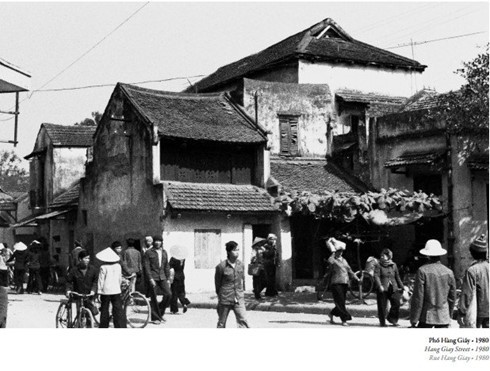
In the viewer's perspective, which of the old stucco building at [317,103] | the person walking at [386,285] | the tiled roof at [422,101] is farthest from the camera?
the tiled roof at [422,101]

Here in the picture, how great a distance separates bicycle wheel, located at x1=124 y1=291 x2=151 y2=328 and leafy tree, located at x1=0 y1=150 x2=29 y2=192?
2710cm

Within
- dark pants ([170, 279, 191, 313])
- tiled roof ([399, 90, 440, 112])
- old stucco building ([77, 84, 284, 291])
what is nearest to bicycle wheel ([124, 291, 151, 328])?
dark pants ([170, 279, 191, 313])

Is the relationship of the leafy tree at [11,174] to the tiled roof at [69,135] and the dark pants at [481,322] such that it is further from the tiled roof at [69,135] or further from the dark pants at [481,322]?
the dark pants at [481,322]

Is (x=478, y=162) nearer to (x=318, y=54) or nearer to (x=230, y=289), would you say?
(x=318, y=54)

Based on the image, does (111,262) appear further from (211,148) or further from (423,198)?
(211,148)

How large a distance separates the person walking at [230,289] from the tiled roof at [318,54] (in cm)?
2074

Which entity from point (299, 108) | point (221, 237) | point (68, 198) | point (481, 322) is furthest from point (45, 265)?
point (481, 322)

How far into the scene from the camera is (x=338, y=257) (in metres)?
15.8

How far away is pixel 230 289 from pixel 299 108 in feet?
55.7

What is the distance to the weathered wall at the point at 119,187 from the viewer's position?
24141 millimetres

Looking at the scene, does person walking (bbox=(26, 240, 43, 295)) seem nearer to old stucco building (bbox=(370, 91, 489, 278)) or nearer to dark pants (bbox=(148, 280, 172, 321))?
dark pants (bbox=(148, 280, 172, 321))

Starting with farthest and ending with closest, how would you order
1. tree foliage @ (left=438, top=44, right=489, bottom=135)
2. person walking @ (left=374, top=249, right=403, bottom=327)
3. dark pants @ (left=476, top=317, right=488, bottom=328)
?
1. tree foliage @ (left=438, top=44, right=489, bottom=135)
2. person walking @ (left=374, top=249, right=403, bottom=327)
3. dark pants @ (left=476, top=317, right=488, bottom=328)

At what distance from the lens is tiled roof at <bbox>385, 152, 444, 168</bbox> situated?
24047 mm

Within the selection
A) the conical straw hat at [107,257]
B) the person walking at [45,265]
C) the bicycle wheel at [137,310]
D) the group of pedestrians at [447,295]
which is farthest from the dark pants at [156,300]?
the person walking at [45,265]
